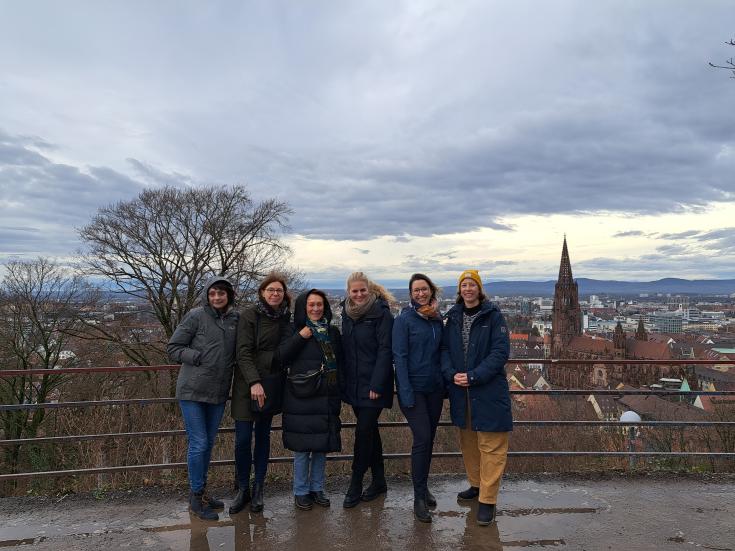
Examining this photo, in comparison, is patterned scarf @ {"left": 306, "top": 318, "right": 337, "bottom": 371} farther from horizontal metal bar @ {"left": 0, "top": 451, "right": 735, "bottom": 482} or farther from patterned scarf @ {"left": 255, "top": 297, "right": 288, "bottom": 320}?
horizontal metal bar @ {"left": 0, "top": 451, "right": 735, "bottom": 482}

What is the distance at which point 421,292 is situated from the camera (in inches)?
151

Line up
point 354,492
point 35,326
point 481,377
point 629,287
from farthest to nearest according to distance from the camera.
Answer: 1. point 629,287
2. point 35,326
3. point 354,492
4. point 481,377

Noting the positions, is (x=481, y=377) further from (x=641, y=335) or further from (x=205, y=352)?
(x=641, y=335)

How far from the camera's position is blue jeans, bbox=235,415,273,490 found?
3875mm

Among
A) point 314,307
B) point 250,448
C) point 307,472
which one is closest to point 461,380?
point 314,307

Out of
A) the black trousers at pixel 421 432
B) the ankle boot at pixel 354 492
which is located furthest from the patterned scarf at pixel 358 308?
the ankle boot at pixel 354 492

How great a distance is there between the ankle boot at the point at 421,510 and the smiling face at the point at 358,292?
1.57m

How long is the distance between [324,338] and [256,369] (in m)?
0.56

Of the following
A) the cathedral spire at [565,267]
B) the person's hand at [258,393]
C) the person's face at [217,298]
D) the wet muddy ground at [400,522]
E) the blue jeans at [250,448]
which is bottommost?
the wet muddy ground at [400,522]

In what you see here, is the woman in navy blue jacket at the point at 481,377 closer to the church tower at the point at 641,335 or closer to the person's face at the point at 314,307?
the person's face at the point at 314,307

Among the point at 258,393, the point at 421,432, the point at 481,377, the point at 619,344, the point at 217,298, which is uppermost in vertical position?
the point at 217,298

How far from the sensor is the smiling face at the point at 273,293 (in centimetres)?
384

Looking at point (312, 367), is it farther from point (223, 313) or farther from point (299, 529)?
point (299, 529)

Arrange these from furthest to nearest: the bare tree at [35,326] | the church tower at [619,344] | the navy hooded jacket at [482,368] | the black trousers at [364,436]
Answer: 1. the church tower at [619,344]
2. the bare tree at [35,326]
3. the black trousers at [364,436]
4. the navy hooded jacket at [482,368]
